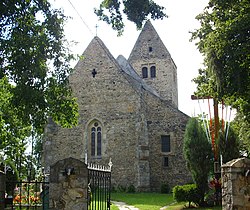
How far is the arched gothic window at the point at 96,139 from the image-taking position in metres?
24.6

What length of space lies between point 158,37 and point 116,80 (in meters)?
14.1

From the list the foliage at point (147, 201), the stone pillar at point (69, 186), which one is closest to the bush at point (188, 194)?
the foliage at point (147, 201)

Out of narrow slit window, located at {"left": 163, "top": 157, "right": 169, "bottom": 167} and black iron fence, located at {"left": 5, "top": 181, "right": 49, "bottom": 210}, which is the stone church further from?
black iron fence, located at {"left": 5, "top": 181, "right": 49, "bottom": 210}

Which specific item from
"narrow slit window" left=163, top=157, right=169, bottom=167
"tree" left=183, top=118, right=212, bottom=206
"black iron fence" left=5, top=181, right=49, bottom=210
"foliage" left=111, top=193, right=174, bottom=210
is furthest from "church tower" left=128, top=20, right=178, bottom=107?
"black iron fence" left=5, top=181, right=49, bottom=210

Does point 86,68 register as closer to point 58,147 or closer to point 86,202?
point 58,147

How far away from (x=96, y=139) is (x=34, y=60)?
13.8 meters

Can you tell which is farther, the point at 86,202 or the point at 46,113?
the point at 46,113

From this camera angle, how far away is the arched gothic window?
24.6 meters

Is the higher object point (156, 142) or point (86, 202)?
point (156, 142)

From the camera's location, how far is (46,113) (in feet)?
45.5

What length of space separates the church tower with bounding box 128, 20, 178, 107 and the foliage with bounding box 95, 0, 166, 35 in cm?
2404

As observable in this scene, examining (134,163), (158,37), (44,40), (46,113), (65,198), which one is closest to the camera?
(65,198)

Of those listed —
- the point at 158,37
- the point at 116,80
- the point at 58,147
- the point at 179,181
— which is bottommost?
the point at 179,181

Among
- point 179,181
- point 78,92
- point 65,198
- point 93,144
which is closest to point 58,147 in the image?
point 93,144
